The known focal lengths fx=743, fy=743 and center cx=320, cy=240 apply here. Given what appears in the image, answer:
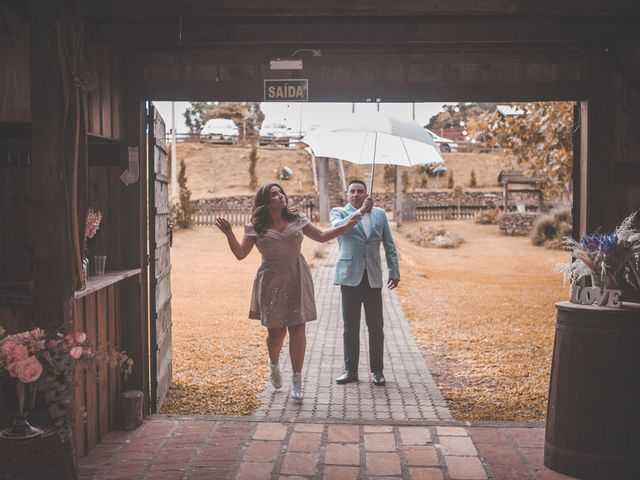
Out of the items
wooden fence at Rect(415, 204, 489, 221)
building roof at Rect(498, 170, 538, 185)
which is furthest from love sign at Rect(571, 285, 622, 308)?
wooden fence at Rect(415, 204, 489, 221)

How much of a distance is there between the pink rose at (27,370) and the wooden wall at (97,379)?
0.64 metres

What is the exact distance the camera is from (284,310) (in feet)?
21.3

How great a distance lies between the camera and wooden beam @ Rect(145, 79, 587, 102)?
19.8 ft

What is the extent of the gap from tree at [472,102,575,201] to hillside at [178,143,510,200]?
33.6 metres

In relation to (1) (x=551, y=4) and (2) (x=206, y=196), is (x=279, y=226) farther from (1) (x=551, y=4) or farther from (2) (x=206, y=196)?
(2) (x=206, y=196)

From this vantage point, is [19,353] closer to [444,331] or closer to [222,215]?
[444,331]

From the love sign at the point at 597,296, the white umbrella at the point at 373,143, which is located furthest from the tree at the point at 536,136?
the love sign at the point at 597,296

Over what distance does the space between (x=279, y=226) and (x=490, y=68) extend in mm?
2228

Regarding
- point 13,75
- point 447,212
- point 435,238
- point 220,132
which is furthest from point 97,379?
point 220,132

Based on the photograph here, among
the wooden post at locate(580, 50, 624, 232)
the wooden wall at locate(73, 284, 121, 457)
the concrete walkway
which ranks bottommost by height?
the concrete walkway

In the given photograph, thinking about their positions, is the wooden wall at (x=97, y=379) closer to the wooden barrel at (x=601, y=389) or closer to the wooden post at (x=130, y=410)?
the wooden post at (x=130, y=410)

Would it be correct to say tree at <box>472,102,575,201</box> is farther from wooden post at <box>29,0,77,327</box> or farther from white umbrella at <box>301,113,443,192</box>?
wooden post at <box>29,0,77,327</box>

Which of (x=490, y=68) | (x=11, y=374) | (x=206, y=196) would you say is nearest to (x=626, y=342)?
(x=490, y=68)

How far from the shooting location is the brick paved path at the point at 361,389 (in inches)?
253
